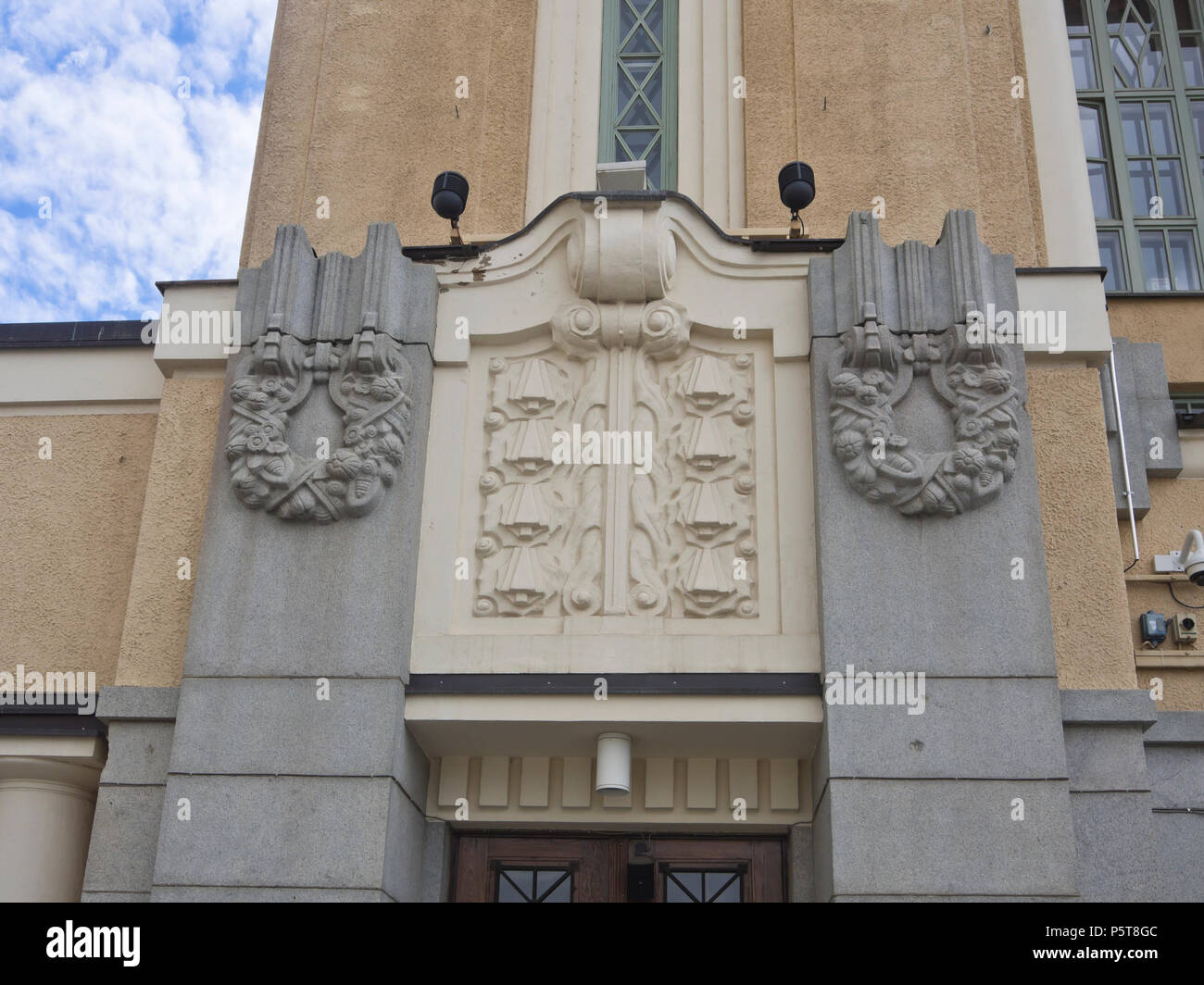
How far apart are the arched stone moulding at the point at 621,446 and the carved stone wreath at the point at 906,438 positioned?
1.45 ft

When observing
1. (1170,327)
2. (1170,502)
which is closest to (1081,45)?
(1170,327)

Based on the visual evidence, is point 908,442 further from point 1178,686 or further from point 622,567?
point 1178,686

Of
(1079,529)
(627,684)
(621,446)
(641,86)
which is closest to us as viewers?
(627,684)

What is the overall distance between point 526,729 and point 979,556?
3149 mm

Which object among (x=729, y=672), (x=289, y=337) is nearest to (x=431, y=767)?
(x=729, y=672)

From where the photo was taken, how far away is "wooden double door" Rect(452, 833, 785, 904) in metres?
9.55

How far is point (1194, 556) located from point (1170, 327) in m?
2.60

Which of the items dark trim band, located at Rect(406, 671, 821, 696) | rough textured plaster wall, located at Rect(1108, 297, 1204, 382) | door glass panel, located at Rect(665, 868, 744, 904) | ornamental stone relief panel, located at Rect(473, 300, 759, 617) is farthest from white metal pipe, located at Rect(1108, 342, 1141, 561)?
door glass panel, located at Rect(665, 868, 744, 904)

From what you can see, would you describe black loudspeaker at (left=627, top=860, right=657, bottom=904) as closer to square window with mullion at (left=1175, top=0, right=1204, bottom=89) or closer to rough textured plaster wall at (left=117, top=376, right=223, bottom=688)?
rough textured plaster wall at (left=117, top=376, right=223, bottom=688)

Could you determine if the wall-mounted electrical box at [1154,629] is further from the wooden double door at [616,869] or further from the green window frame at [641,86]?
the green window frame at [641,86]

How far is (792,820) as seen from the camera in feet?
31.1

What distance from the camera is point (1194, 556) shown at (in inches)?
401

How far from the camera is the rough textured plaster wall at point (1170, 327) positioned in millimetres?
11781

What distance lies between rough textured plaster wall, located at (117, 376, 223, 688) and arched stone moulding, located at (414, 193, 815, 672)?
1.72 metres
